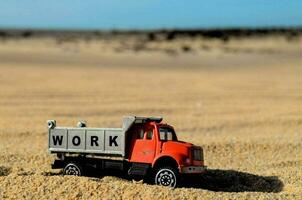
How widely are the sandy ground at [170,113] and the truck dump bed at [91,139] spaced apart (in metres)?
0.56

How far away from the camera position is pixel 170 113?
2508 cm

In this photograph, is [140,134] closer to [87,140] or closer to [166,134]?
[166,134]

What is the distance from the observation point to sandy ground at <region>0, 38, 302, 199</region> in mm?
11477

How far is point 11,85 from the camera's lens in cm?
3509

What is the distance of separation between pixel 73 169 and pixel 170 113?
1270cm

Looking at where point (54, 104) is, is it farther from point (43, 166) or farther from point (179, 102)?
point (43, 166)

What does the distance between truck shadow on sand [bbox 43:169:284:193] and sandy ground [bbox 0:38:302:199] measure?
2 cm

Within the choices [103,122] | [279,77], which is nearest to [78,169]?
[103,122]

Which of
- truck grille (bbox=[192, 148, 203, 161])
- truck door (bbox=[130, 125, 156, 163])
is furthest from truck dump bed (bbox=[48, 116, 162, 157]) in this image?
truck grille (bbox=[192, 148, 203, 161])

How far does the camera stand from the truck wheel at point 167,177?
38.8 feet

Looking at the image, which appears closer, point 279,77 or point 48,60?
point 279,77

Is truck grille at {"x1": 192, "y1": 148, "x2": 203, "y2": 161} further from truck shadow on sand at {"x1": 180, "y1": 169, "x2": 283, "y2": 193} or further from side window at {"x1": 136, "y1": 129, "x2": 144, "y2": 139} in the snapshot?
side window at {"x1": 136, "y1": 129, "x2": 144, "y2": 139}

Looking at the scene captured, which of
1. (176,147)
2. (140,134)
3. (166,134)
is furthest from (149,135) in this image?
(176,147)

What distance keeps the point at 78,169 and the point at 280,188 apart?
391 cm
